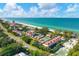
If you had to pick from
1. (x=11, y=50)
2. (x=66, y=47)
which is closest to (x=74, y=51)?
(x=66, y=47)

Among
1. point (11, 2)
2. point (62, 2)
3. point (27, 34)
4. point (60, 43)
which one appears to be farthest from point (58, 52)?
point (11, 2)

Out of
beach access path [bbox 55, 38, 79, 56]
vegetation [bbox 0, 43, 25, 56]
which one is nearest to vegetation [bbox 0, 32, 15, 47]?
vegetation [bbox 0, 43, 25, 56]

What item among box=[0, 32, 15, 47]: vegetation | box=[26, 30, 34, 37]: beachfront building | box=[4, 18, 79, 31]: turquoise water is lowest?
box=[0, 32, 15, 47]: vegetation

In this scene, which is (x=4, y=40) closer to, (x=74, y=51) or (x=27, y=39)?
(x=27, y=39)

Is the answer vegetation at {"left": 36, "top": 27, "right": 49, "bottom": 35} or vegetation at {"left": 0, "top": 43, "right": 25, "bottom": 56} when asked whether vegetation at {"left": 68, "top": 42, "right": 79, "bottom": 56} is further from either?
vegetation at {"left": 0, "top": 43, "right": 25, "bottom": 56}

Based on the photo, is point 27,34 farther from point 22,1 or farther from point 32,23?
point 22,1

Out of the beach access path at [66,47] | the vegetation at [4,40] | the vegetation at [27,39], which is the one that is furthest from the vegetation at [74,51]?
the vegetation at [4,40]

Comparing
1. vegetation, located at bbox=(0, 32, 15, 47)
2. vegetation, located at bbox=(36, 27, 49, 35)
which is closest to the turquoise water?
vegetation, located at bbox=(36, 27, 49, 35)

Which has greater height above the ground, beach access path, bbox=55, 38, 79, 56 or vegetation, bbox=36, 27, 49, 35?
vegetation, bbox=36, 27, 49, 35
